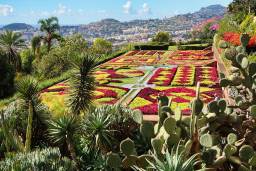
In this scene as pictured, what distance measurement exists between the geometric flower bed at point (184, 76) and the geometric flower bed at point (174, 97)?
1.66 meters

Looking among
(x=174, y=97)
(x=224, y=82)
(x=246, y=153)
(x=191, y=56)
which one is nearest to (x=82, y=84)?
(x=224, y=82)

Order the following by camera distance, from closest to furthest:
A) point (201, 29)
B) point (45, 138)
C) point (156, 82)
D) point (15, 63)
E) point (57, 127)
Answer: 1. point (57, 127)
2. point (45, 138)
3. point (156, 82)
4. point (15, 63)
5. point (201, 29)

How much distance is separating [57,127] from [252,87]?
5.05 meters

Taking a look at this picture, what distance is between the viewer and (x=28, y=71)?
46.6 metres

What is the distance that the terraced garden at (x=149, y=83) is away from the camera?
21.4 m

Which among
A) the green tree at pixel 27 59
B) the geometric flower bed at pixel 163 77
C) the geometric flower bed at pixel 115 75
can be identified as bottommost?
the green tree at pixel 27 59

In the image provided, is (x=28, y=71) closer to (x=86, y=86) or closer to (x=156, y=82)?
(x=156, y=82)

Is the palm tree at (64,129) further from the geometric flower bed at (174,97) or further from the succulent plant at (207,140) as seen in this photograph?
the geometric flower bed at (174,97)

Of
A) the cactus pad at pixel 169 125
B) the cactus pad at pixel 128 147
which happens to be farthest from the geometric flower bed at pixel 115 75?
the cactus pad at pixel 169 125

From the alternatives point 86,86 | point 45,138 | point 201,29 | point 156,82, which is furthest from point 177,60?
point 201,29

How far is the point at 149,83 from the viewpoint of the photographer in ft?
92.3

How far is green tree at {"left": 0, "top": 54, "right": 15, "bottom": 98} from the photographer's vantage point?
1101 inches

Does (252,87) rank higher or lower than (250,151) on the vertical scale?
higher

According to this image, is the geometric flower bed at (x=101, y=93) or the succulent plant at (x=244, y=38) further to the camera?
the geometric flower bed at (x=101, y=93)
